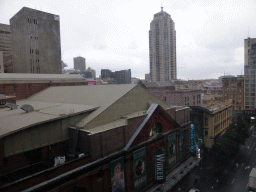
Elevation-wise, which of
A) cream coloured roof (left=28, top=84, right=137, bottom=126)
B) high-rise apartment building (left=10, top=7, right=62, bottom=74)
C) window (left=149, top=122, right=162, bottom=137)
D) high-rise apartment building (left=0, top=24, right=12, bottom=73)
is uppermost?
high-rise apartment building (left=0, top=24, right=12, bottom=73)

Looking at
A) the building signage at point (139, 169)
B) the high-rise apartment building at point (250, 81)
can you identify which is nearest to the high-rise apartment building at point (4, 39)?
the building signage at point (139, 169)

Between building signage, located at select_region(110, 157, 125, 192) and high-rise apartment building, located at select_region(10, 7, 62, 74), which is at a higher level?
high-rise apartment building, located at select_region(10, 7, 62, 74)

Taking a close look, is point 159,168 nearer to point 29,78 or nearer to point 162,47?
point 29,78

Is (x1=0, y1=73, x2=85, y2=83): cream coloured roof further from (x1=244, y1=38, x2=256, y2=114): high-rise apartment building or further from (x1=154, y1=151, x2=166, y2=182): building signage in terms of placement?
(x1=244, y1=38, x2=256, y2=114): high-rise apartment building

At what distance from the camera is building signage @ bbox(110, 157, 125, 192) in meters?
17.1

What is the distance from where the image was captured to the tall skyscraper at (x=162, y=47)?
452 feet

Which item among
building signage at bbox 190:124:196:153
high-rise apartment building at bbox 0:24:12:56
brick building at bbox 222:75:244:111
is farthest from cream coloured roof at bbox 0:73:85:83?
high-rise apartment building at bbox 0:24:12:56

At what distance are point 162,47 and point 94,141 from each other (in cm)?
13257

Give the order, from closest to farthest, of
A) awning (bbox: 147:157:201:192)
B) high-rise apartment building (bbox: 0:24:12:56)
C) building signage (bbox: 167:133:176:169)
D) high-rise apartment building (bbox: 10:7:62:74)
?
awning (bbox: 147:157:201:192) < building signage (bbox: 167:133:176:169) < high-rise apartment building (bbox: 10:7:62:74) < high-rise apartment building (bbox: 0:24:12:56)

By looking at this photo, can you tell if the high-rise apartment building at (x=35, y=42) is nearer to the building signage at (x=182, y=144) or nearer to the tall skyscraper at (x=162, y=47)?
the building signage at (x=182, y=144)

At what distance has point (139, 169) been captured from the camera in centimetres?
1977

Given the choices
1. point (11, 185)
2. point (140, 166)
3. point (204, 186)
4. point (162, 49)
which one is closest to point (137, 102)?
point (140, 166)

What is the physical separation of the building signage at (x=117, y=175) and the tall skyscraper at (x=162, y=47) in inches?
4951

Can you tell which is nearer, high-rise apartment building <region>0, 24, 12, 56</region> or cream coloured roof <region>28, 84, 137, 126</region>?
cream coloured roof <region>28, 84, 137, 126</region>
